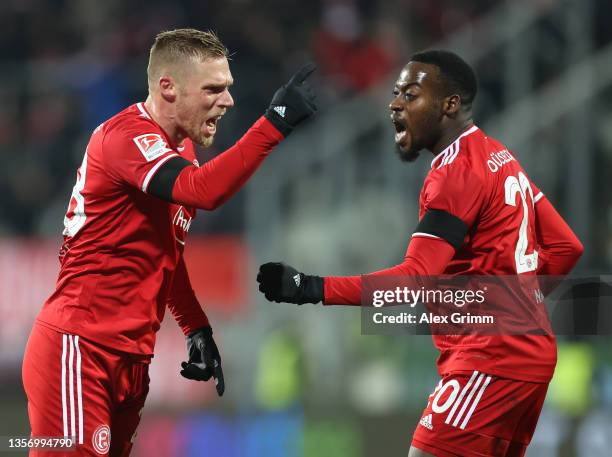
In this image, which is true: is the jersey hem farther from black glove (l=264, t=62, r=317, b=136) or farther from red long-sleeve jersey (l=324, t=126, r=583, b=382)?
black glove (l=264, t=62, r=317, b=136)

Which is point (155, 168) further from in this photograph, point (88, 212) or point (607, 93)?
point (607, 93)

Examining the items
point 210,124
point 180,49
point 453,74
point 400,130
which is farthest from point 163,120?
point 453,74

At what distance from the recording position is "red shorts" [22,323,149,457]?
4.09 metres

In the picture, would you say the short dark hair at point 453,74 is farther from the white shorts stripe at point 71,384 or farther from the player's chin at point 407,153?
the white shorts stripe at point 71,384

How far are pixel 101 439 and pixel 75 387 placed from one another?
0.72 ft

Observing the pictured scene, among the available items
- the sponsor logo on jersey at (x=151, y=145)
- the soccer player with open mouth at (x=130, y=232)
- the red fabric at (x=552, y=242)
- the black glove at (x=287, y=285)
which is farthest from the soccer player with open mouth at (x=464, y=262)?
the sponsor logo on jersey at (x=151, y=145)

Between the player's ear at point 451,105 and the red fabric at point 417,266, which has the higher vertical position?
the player's ear at point 451,105

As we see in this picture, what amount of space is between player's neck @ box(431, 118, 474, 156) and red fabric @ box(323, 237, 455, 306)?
55 centimetres

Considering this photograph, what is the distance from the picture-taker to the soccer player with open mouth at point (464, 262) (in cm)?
415

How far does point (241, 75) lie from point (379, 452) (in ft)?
10.6

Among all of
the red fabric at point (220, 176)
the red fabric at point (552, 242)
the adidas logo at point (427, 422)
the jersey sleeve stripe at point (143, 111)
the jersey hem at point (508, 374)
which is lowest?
the adidas logo at point (427, 422)

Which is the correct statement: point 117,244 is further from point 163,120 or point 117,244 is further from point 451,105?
point 451,105

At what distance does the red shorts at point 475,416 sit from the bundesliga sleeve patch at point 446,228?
1.88 ft

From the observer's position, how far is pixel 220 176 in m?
3.97
